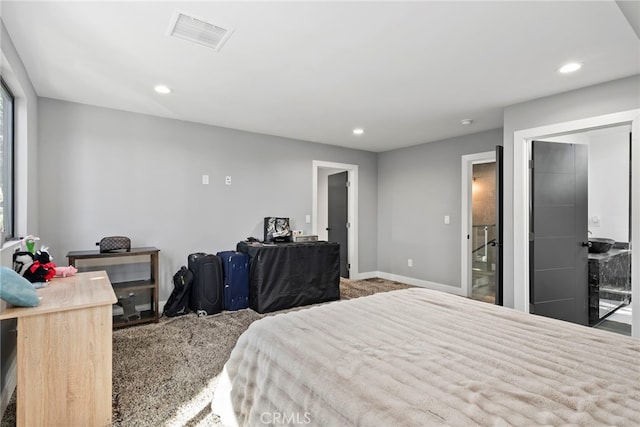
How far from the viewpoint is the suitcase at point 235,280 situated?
3.86m

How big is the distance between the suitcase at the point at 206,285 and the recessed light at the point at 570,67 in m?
3.85

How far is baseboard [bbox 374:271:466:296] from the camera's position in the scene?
4828mm

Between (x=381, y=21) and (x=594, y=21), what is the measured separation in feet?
4.31

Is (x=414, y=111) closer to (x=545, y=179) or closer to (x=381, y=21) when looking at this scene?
(x=545, y=179)

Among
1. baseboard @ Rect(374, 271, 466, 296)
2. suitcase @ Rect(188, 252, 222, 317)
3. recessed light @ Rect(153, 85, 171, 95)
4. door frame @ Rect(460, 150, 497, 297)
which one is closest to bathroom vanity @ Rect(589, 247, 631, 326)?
door frame @ Rect(460, 150, 497, 297)

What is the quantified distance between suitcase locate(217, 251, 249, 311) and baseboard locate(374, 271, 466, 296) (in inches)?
114

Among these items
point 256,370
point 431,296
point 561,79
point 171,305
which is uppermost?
point 561,79

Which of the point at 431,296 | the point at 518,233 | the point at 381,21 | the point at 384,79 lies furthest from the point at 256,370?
the point at 518,233

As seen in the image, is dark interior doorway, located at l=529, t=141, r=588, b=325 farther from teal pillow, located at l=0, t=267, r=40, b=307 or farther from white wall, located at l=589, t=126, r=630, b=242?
teal pillow, located at l=0, t=267, r=40, b=307

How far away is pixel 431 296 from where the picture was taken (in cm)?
218

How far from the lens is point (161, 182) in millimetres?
3896

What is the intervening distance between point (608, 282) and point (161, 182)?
18.3 feet

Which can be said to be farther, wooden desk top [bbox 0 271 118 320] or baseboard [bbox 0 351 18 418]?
baseboard [bbox 0 351 18 418]

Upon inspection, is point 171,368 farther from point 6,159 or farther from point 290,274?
point 6,159
